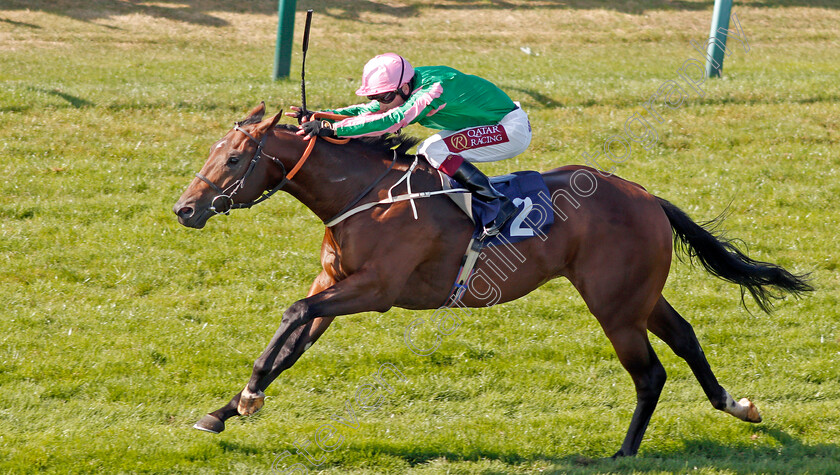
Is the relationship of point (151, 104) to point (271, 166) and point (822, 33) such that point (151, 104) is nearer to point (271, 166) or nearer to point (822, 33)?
point (271, 166)

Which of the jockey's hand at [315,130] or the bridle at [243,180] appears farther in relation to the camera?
the jockey's hand at [315,130]

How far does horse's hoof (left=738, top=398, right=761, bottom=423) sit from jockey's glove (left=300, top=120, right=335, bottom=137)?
11.6 feet

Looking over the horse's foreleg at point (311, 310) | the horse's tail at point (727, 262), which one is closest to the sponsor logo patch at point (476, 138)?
the horse's foreleg at point (311, 310)

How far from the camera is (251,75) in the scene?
602 inches

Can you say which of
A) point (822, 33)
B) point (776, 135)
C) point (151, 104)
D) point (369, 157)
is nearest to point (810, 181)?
point (776, 135)

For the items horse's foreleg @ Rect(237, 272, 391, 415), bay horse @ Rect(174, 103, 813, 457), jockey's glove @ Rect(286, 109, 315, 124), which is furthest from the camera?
jockey's glove @ Rect(286, 109, 315, 124)

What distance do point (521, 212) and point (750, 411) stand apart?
2289mm

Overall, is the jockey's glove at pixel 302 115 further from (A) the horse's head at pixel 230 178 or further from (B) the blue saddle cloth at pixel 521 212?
(B) the blue saddle cloth at pixel 521 212

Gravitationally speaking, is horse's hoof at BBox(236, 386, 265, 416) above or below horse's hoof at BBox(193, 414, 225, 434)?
above

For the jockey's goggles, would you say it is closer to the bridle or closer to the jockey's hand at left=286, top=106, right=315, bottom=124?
the jockey's hand at left=286, top=106, right=315, bottom=124

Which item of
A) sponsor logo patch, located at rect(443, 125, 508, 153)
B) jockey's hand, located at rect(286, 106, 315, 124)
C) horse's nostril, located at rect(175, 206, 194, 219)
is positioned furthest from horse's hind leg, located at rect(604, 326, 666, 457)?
horse's nostril, located at rect(175, 206, 194, 219)

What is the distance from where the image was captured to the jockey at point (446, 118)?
5.49m

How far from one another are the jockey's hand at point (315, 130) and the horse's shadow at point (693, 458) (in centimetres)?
213

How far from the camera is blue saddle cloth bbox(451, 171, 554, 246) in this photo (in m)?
5.70
